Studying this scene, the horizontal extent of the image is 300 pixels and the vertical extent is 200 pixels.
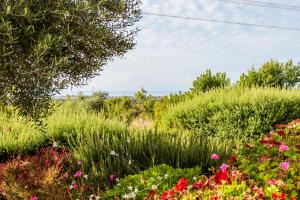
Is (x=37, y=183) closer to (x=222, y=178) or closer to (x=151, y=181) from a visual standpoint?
(x=151, y=181)

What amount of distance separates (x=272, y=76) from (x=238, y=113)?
8.59 m

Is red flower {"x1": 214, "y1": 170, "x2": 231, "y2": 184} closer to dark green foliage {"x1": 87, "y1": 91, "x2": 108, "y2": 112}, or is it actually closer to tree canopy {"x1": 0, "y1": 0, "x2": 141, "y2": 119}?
tree canopy {"x1": 0, "y1": 0, "x2": 141, "y2": 119}

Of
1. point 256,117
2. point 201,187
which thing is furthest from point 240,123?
point 201,187

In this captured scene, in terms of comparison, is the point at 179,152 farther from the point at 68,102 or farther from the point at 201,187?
the point at 68,102

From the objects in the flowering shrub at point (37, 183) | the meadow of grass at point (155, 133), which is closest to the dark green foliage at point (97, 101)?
the meadow of grass at point (155, 133)

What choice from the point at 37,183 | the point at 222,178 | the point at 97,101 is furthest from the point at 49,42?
the point at 97,101

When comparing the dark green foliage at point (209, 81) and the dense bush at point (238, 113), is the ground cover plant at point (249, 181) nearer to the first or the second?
the dense bush at point (238, 113)

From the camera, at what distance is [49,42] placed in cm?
688

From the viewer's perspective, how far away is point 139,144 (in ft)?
28.5

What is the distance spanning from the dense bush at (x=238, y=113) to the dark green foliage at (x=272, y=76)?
16.7ft

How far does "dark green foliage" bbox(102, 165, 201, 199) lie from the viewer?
6195 mm

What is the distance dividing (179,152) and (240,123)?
7294 millimetres

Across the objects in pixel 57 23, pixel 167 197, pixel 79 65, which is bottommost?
pixel 167 197

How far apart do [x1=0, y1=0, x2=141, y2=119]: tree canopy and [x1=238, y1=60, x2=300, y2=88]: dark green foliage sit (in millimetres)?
13078
